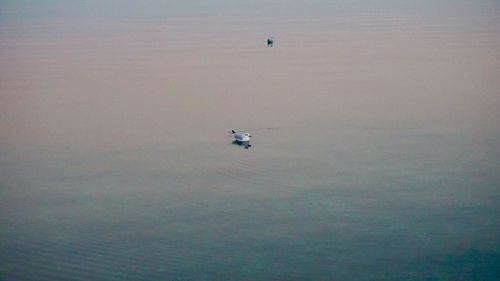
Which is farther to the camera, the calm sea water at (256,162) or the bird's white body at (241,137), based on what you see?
the bird's white body at (241,137)

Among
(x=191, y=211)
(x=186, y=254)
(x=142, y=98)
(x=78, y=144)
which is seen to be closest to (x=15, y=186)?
(x=78, y=144)

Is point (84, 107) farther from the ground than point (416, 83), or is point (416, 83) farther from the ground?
point (416, 83)

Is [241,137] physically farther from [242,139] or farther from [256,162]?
[256,162]

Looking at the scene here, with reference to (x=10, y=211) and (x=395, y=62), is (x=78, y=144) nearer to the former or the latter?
(x=10, y=211)

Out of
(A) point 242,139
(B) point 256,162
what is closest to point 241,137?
(A) point 242,139

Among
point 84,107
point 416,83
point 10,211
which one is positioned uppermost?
point 416,83

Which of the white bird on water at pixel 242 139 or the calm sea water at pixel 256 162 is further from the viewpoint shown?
the white bird on water at pixel 242 139

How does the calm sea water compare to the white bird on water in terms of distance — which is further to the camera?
the white bird on water

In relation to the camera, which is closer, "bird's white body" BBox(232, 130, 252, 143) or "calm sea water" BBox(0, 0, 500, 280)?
"calm sea water" BBox(0, 0, 500, 280)
